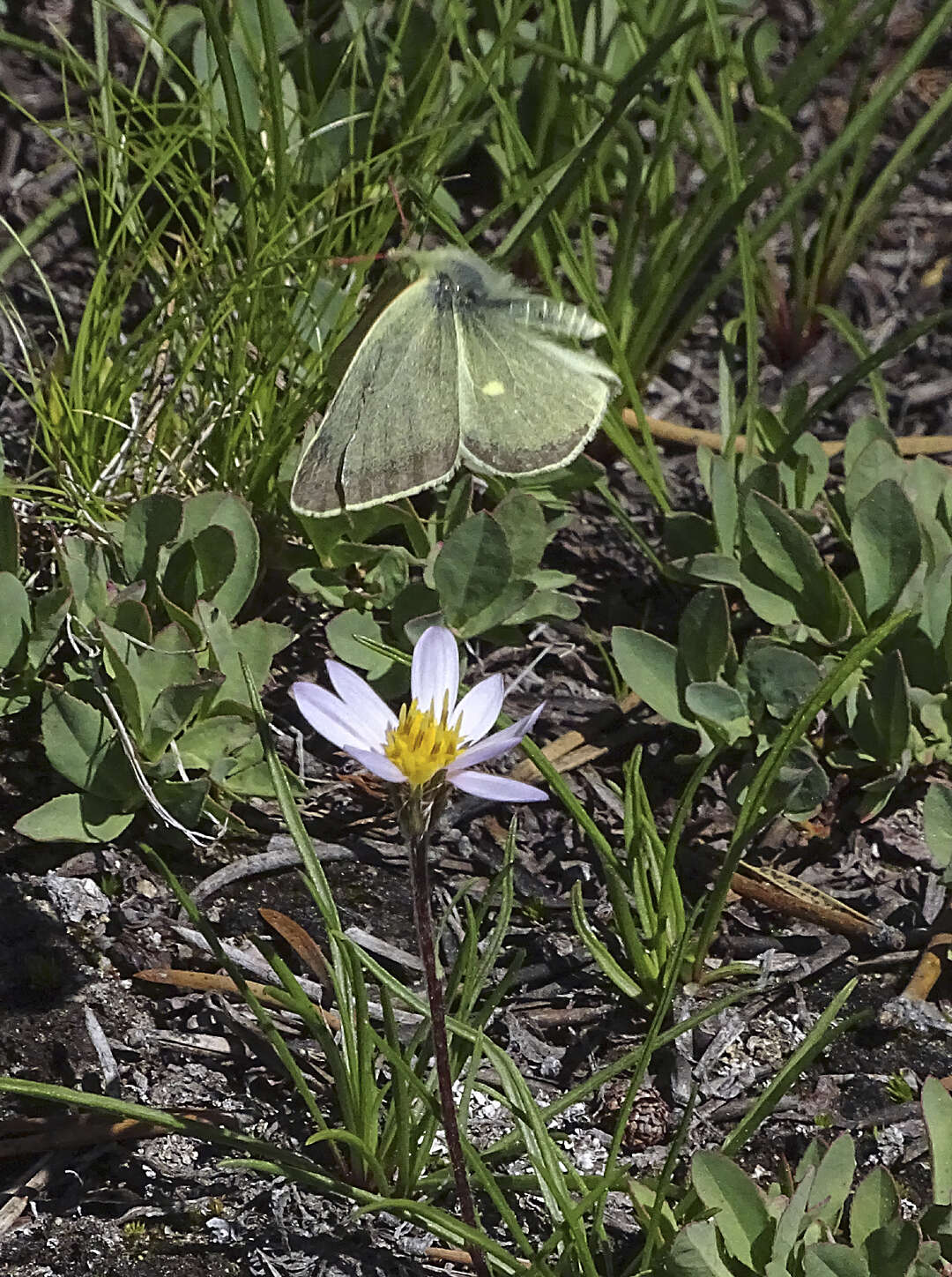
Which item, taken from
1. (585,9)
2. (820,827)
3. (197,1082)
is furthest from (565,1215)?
(585,9)

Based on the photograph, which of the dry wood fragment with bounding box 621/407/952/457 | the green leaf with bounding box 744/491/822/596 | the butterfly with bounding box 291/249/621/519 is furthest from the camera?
the dry wood fragment with bounding box 621/407/952/457

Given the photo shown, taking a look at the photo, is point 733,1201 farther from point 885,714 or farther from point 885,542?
point 885,542

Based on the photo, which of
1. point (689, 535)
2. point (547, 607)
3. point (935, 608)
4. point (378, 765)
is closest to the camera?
point (378, 765)

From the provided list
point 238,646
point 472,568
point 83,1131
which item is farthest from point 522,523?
point 83,1131

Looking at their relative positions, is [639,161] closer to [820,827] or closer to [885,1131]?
[820,827]

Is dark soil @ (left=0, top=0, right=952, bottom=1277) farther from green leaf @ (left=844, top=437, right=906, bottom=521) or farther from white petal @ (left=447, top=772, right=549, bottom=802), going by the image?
white petal @ (left=447, top=772, right=549, bottom=802)

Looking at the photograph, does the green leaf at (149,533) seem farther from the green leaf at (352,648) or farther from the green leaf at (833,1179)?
the green leaf at (833,1179)

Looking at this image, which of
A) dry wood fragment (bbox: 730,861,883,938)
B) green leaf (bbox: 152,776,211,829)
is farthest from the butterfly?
dry wood fragment (bbox: 730,861,883,938)
